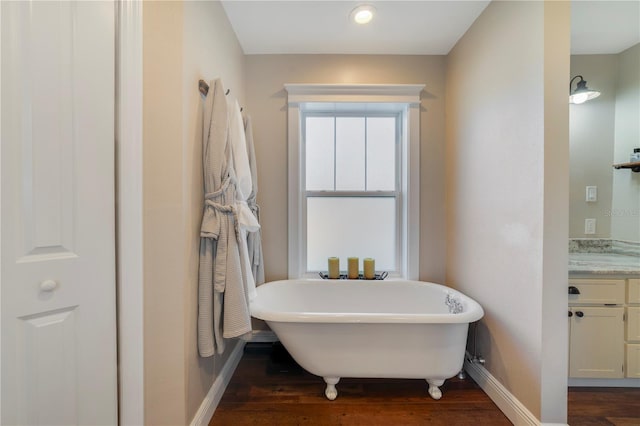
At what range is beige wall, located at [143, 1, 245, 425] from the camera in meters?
1.06

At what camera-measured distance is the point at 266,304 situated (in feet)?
5.98

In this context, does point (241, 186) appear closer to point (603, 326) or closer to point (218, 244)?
point (218, 244)

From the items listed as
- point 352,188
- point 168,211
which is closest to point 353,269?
→ point 352,188

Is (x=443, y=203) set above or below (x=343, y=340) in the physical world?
above

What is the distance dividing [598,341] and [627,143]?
143 cm

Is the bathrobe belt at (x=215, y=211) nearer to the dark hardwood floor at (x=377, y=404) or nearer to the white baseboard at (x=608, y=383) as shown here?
the dark hardwood floor at (x=377, y=404)

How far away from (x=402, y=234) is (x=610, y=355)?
4.56 ft

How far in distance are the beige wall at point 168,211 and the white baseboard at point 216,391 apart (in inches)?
4.5

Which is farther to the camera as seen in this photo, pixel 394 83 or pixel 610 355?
pixel 394 83

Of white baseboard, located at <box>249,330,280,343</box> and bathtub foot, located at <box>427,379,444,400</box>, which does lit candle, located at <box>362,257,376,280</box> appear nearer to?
bathtub foot, located at <box>427,379,444,400</box>

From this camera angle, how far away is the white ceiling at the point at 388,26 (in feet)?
5.17

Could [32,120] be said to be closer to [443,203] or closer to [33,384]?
[33,384]

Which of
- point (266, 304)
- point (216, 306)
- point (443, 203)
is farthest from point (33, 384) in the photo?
point (443, 203)

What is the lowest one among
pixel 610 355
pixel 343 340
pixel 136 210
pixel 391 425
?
pixel 391 425
